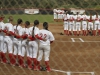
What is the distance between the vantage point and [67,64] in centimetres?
1065

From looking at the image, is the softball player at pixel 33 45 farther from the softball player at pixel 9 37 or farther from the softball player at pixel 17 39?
the softball player at pixel 9 37

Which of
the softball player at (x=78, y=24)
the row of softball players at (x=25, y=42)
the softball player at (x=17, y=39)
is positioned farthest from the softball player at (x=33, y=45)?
the softball player at (x=78, y=24)

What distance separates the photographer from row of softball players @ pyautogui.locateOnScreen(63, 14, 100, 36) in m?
Result: 19.5

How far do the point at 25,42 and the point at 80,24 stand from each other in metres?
10.5

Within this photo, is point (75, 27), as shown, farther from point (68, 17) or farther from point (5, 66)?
point (5, 66)

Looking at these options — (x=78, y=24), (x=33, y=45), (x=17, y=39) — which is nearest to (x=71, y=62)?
(x=33, y=45)

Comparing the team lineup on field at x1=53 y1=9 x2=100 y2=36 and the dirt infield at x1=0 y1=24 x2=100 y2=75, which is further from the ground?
the team lineup on field at x1=53 y1=9 x2=100 y2=36

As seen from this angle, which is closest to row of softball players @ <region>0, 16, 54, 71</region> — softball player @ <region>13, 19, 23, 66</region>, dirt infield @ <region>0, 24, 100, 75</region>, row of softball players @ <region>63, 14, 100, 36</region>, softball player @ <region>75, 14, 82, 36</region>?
softball player @ <region>13, 19, 23, 66</region>

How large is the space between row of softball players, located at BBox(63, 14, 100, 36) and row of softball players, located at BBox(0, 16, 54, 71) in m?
8.67

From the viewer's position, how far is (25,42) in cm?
Answer: 1041

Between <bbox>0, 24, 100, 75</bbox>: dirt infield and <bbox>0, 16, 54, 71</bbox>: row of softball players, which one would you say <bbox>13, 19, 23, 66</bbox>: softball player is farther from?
<bbox>0, 24, 100, 75</bbox>: dirt infield

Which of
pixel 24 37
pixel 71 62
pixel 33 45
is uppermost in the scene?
pixel 24 37

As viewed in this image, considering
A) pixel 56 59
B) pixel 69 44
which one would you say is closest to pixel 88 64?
pixel 56 59

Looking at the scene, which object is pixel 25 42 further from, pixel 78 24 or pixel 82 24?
pixel 82 24
